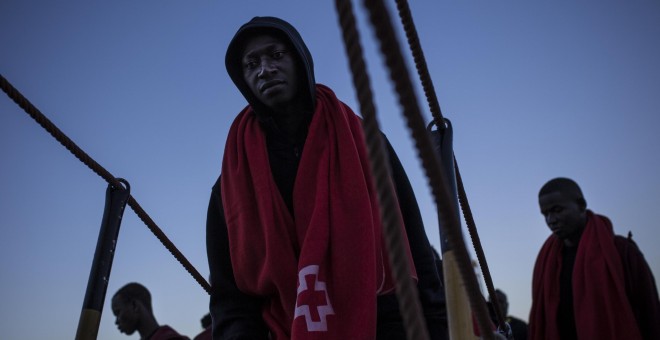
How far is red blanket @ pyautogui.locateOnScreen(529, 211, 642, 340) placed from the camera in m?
3.59

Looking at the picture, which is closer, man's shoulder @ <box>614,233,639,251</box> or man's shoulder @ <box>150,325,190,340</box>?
man's shoulder @ <box>614,233,639,251</box>

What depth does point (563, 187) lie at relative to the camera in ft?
13.8

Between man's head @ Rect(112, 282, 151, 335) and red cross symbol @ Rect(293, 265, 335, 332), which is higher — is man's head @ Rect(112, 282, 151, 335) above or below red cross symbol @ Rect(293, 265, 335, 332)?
above

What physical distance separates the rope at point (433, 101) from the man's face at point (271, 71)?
43cm

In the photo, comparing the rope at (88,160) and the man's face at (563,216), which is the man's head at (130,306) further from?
the man's face at (563,216)

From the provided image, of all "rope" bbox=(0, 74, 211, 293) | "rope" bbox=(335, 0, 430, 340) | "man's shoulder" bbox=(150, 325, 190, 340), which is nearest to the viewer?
"rope" bbox=(335, 0, 430, 340)

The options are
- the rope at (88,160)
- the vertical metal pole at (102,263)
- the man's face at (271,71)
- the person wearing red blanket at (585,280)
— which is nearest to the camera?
the rope at (88,160)

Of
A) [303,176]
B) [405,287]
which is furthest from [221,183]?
[405,287]

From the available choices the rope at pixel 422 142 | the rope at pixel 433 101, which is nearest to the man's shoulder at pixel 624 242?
the rope at pixel 433 101

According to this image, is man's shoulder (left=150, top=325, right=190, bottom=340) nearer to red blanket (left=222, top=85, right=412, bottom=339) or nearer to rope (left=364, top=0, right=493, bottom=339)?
red blanket (left=222, top=85, right=412, bottom=339)

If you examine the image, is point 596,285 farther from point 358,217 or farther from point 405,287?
point 405,287

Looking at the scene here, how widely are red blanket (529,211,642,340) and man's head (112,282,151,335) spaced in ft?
10.7

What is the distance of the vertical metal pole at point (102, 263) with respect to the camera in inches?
64.6

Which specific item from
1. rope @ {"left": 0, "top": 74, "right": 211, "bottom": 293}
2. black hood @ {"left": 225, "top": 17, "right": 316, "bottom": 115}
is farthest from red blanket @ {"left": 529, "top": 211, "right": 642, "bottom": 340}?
black hood @ {"left": 225, "top": 17, "right": 316, "bottom": 115}
